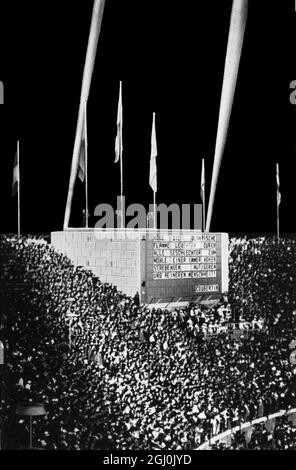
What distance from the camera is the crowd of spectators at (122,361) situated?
10508mm

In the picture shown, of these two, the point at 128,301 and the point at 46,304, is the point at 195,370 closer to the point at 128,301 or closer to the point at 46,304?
the point at 128,301

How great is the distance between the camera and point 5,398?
10.3 m

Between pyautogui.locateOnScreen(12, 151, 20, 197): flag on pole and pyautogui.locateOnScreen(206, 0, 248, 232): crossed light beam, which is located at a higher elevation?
pyautogui.locateOnScreen(206, 0, 248, 232): crossed light beam

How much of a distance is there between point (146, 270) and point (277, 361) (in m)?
2.74

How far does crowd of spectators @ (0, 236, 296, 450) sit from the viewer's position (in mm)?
10508

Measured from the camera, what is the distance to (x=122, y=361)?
11.1 meters

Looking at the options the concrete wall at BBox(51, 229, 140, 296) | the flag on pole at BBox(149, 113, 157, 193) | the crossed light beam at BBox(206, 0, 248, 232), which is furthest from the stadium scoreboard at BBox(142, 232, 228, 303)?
the flag on pole at BBox(149, 113, 157, 193)

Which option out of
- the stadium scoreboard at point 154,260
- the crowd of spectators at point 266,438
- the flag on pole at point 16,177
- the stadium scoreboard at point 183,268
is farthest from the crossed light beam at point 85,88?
the crowd of spectators at point 266,438

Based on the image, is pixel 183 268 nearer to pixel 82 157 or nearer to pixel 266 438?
pixel 82 157

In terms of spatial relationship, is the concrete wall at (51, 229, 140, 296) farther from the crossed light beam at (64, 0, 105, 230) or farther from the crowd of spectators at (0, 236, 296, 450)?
the crossed light beam at (64, 0, 105, 230)

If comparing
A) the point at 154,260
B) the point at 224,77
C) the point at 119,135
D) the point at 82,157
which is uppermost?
the point at 224,77

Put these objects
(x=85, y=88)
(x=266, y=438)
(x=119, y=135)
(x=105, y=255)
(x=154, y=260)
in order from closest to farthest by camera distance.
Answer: (x=266, y=438) → (x=105, y=255) → (x=154, y=260) → (x=85, y=88) → (x=119, y=135)

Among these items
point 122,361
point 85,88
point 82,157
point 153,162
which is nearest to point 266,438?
point 122,361
